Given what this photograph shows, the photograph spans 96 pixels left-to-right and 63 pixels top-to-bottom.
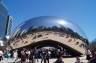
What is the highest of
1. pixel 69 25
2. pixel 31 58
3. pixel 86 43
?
pixel 69 25

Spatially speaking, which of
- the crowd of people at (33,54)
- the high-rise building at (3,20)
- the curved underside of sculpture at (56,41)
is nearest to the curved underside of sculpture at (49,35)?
the curved underside of sculpture at (56,41)

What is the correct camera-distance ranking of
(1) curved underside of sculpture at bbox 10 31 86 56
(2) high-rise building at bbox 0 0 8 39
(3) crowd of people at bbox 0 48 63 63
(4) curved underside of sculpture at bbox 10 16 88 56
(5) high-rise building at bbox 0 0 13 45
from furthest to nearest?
(5) high-rise building at bbox 0 0 13 45 → (2) high-rise building at bbox 0 0 8 39 → (1) curved underside of sculpture at bbox 10 31 86 56 → (4) curved underside of sculpture at bbox 10 16 88 56 → (3) crowd of people at bbox 0 48 63 63

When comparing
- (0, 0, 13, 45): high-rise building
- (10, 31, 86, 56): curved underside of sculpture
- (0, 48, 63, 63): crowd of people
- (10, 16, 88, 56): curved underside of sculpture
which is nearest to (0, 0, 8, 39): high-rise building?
(0, 0, 13, 45): high-rise building

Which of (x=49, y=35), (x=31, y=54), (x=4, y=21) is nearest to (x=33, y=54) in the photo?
(x=31, y=54)

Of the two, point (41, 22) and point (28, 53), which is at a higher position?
point (41, 22)

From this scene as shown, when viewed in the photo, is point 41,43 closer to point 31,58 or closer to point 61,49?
point 61,49

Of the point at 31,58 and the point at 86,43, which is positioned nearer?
the point at 31,58

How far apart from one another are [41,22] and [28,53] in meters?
4.43

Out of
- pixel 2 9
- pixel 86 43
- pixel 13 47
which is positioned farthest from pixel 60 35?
pixel 2 9

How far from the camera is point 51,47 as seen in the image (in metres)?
28.1

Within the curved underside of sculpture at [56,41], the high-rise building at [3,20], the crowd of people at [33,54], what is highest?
the high-rise building at [3,20]

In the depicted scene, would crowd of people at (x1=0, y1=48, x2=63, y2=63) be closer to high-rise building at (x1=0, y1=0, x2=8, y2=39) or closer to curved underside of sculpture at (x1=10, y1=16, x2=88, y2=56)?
curved underside of sculpture at (x1=10, y1=16, x2=88, y2=56)

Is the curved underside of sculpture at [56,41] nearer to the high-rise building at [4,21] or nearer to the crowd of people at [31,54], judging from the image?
the crowd of people at [31,54]

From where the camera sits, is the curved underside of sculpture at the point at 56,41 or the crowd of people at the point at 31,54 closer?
the crowd of people at the point at 31,54
